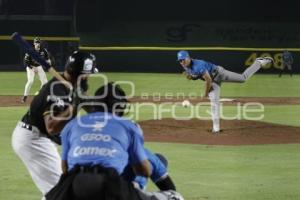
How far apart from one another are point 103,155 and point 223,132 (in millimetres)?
9777

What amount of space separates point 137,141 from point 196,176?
192 inches

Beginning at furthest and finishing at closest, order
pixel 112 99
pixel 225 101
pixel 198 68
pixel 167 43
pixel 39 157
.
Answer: pixel 167 43 < pixel 225 101 < pixel 198 68 < pixel 39 157 < pixel 112 99

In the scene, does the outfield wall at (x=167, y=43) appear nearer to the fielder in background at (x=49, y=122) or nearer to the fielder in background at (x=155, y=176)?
the fielder in background at (x=49, y=122)

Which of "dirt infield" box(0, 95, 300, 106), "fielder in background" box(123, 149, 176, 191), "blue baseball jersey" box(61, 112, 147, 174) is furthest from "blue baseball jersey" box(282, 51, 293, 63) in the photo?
"blue baseball jersey" box(61, 112, 147, 174)

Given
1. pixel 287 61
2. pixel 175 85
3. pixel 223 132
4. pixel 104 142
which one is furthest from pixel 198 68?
pixel 287 61

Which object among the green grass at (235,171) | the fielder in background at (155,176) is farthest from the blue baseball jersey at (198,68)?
the fielder in background at (155,176)

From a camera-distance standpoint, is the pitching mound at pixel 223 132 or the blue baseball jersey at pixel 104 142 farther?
the pitching mound at pixel 223 132

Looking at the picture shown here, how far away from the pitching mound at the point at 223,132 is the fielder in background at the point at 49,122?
21.8 feet

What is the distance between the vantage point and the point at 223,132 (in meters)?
14.0

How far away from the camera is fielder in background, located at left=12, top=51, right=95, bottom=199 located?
582 centimetres

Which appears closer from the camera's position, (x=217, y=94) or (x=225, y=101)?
(x=217, y=94)

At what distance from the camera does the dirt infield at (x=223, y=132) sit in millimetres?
12938

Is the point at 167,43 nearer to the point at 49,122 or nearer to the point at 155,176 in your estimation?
the point at 49,122

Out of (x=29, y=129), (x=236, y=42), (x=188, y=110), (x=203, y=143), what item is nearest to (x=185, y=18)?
(x=236, y=42)
